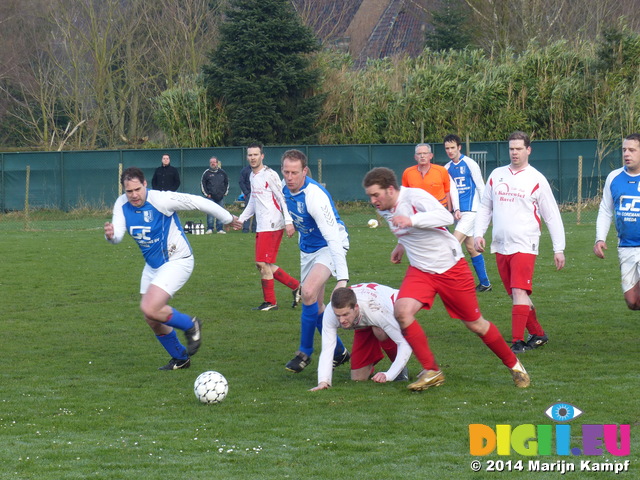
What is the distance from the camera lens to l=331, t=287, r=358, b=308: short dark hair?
7.02 metres

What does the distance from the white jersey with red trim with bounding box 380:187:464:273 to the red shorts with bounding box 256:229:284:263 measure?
15.4 ft

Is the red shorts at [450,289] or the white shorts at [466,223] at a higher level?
the white shorts at [466,223]

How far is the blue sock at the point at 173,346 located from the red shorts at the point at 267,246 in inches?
138

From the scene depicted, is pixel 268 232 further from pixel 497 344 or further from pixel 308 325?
pixel 497 344

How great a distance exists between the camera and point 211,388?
6.85 meters

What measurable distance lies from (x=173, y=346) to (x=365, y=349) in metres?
1.76

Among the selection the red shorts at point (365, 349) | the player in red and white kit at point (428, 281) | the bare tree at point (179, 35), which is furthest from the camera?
the bare tree at point (179, 35)

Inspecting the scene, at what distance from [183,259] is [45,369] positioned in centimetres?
156

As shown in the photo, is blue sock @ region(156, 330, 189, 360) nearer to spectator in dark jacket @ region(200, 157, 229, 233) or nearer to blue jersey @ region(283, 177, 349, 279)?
blue jersey @ region(283, 177, 349, 279)

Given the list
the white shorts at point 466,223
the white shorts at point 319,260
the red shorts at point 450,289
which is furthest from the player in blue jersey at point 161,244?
the white shorts at point 466,223

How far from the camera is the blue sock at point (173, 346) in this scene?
8164 millimetres

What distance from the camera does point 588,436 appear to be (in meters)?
5.67

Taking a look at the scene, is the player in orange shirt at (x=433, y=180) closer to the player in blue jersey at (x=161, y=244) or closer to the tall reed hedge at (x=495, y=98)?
the player in blue jersey at (x=161, y=244)

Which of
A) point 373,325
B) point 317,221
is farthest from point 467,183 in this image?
point 373,325
